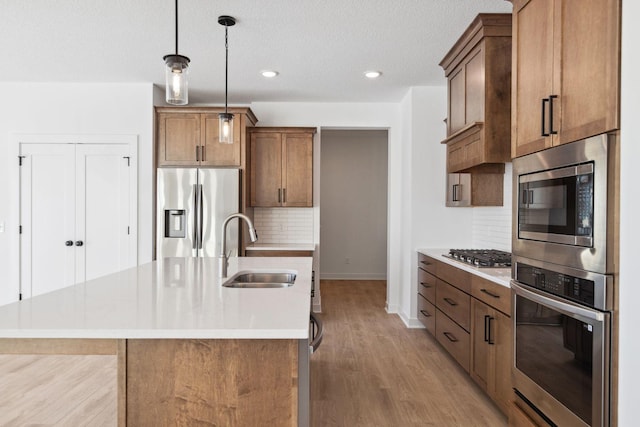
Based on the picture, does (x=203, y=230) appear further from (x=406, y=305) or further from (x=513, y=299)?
(x=513, y=299)

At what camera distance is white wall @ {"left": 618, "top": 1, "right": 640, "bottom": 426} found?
1.32 metres

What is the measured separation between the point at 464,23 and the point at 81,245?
4.19 meters

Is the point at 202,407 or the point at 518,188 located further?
the point at 518,188

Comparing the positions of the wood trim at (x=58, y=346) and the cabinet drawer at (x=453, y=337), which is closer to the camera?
the wood trim at (x=58, y=346)

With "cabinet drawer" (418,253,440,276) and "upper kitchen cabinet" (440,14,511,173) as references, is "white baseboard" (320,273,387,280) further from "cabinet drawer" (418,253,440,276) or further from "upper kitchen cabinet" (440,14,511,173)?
"upper kitchen cabinet" (440,14,511,173)

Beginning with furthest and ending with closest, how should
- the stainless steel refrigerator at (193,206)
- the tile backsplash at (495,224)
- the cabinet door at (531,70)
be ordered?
the stainless steel refrigerator at (193,206), the tile backsplash at (495,224), the cabinet door at (531,70)

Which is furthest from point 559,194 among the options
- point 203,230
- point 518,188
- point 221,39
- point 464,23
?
point 203,230

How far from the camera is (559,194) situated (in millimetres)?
1695

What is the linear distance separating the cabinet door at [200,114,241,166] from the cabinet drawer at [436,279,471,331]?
2450 mm

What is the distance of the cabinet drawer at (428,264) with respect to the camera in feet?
12.3

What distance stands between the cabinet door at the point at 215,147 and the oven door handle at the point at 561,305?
10.7ft

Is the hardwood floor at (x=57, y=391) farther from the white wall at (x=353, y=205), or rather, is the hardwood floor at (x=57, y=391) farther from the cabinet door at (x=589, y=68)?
the white wall at (x=353, y=205)

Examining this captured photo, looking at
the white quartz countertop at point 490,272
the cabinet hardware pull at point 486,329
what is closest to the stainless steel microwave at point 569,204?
the white quartz countertop at point 490,272

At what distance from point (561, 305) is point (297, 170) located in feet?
11.8
